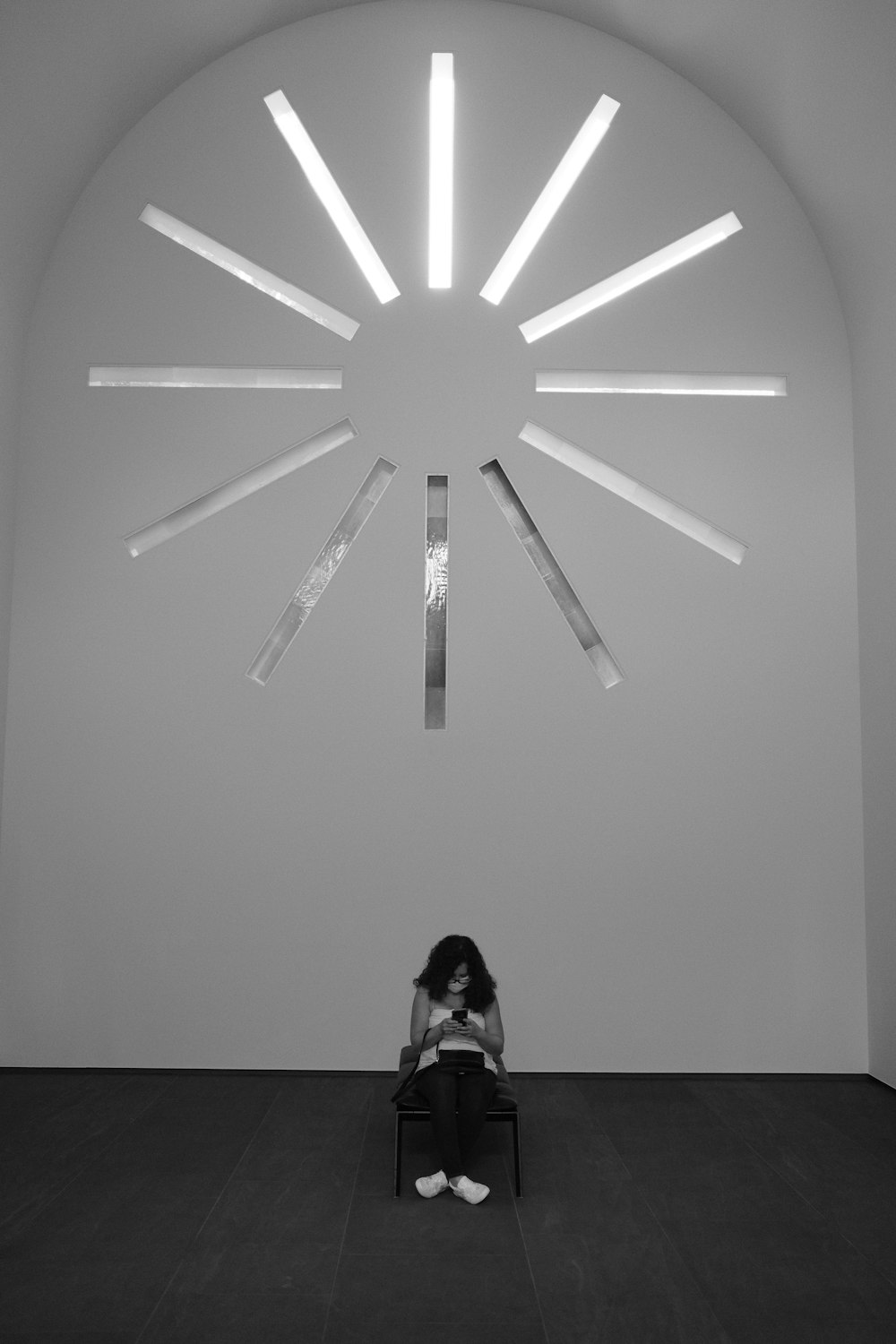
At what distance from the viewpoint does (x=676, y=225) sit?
4.59m

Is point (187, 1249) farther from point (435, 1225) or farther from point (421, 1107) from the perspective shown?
point (421, 1107)

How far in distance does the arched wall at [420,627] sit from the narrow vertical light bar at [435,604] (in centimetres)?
6

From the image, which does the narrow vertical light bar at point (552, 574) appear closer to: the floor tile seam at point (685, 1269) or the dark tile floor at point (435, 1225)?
the dark tile floor at point (435, 1225)

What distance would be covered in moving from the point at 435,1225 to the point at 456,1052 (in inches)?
18.9

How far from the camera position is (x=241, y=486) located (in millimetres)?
4512

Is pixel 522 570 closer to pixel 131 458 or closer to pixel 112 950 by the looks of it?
pixel 131 458

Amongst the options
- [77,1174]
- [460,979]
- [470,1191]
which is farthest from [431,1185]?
[77,1174]

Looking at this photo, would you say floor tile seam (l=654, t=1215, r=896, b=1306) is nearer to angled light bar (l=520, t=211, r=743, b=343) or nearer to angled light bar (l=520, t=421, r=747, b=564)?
angled light bar (l=520, t=421, r=747, b=564)

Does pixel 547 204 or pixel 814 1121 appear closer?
pixel 814 1121

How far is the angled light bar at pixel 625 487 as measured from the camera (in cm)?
452

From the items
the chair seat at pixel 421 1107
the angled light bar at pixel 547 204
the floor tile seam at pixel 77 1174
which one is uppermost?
the angled light bar at pixel 547 204

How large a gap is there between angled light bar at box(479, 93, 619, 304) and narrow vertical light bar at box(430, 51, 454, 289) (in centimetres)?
21

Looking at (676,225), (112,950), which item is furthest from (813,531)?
(112,950)

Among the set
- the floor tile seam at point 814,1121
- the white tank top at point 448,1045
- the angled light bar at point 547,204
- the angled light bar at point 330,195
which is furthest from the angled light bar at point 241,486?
the floor tile seam at point 814,1121
